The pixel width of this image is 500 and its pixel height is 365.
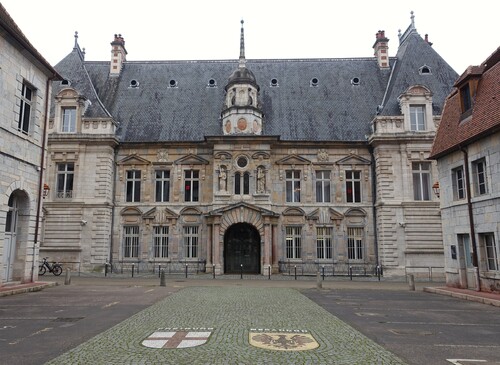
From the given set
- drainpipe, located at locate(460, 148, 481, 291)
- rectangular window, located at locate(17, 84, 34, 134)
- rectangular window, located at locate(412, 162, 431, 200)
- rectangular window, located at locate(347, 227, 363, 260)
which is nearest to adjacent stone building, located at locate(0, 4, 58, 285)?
rectangular window, located at locate(17, 84, 34, 134)

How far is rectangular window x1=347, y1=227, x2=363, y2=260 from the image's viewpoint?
29.0 metres

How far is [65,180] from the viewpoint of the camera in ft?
96.4

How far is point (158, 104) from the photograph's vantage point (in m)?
33.4

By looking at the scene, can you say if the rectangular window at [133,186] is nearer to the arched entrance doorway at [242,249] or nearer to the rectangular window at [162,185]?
the rectangular window at [162,185]

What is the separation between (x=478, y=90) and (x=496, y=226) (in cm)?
617

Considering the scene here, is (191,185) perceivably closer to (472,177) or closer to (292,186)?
(292,186)

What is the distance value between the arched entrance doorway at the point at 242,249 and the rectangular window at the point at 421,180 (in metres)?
11.2

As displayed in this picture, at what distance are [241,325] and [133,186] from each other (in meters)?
22.1

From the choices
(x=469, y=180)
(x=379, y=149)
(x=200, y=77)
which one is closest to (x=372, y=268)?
(x=379, y=149)

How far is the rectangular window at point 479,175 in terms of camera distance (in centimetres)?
1702

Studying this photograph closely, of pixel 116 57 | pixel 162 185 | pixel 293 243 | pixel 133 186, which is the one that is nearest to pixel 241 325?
pixel 293 243

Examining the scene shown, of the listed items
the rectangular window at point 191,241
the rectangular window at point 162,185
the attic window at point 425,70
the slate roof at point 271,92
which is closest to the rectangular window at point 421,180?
the slate roof at point 271,92

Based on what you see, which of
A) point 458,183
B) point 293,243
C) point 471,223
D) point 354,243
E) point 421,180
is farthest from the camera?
point 354,243

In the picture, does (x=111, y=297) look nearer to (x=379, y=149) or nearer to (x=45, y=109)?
(x=45, y=109)
